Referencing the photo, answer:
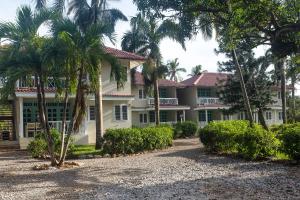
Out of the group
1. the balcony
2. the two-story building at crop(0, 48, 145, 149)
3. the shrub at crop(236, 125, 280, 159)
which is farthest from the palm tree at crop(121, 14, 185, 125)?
the shrub at crop(236, 125, 280, 159)

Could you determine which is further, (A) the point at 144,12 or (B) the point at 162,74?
Result: (B) the point at 162,74

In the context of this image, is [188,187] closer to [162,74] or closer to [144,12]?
[144,12]

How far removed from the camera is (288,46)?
12367mm

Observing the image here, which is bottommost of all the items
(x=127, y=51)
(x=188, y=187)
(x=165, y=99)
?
(x=188, y=187)

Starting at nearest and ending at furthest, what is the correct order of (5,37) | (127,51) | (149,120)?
(5,37) → (127,51) → (149,120)

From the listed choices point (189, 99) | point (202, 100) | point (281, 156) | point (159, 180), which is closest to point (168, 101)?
point (189, 99)

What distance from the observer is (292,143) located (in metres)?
15.3

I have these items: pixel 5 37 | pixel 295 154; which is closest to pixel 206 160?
pixel 295 154

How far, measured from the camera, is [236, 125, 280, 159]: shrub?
54.3 feet

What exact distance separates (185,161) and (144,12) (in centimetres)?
640

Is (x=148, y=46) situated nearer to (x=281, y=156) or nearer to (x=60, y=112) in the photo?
(x=60, y=112)

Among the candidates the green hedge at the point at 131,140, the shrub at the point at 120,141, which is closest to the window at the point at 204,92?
the green hedge at the point at 131,140

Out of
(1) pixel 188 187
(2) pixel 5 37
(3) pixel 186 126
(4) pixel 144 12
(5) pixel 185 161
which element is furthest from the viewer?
(3) pixel 186 126

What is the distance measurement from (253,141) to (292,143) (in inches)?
66.6
